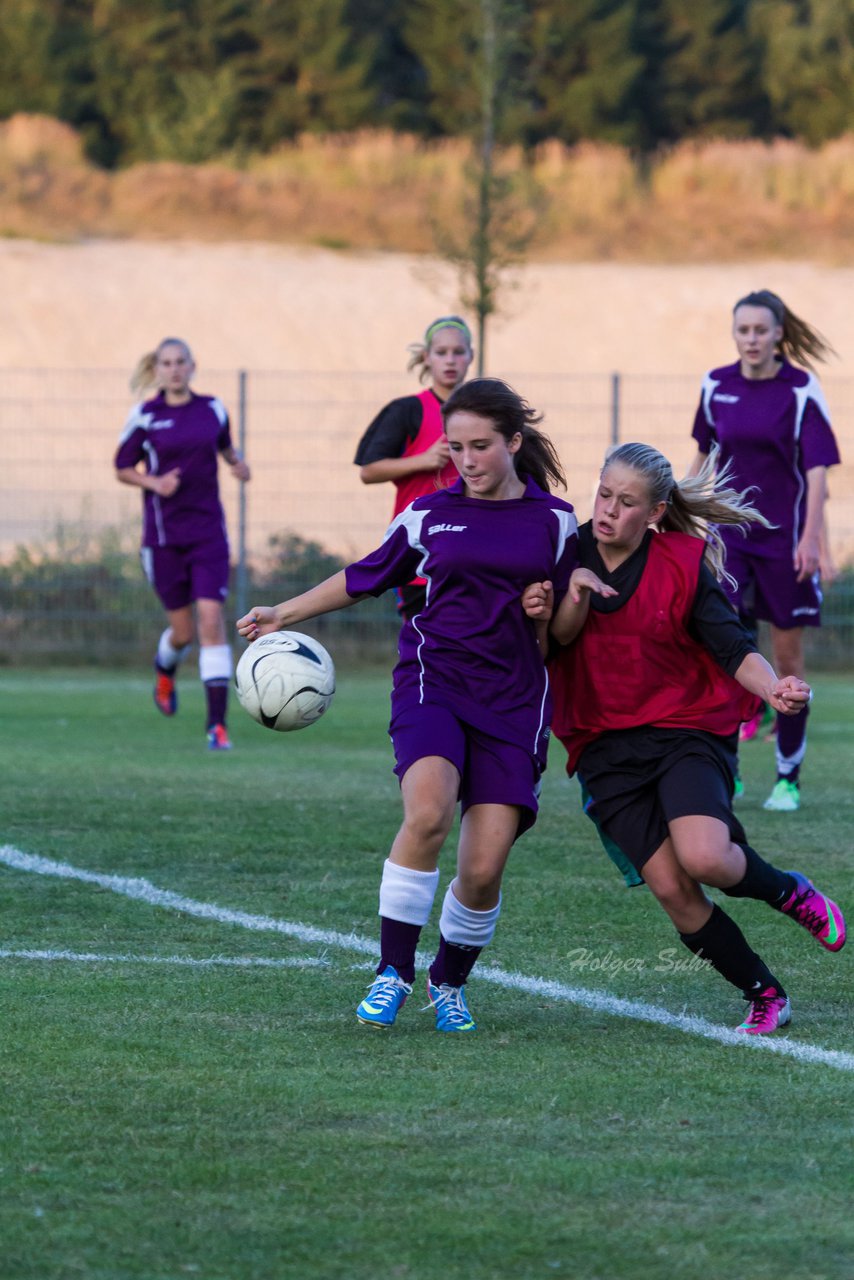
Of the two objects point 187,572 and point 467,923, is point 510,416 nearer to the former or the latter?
point 467,923

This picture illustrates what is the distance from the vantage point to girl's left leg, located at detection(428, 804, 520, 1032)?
4.98m

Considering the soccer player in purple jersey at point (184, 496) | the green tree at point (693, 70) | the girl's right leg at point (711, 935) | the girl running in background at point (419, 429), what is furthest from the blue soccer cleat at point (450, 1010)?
the green tree at point (693, 70)

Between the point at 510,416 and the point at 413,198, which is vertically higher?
the point at 413,198

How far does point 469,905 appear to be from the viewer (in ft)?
16.6

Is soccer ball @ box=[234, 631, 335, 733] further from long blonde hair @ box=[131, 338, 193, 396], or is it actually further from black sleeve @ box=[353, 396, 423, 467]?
long blonde hair @ box=[131, 338, 193, 396]

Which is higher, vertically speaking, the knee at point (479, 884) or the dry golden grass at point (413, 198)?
the dry golden grass at point (413, 198)

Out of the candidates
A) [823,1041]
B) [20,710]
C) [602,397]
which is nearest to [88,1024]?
[823,1041]

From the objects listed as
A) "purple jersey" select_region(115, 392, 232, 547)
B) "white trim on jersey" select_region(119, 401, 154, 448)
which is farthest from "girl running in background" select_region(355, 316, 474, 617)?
"white trim on jersey" select_region(119, 401, 154, 448)

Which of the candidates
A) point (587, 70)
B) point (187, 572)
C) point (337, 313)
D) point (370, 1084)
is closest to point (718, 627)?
point (370, 1084)

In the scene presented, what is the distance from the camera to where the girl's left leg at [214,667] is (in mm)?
11055

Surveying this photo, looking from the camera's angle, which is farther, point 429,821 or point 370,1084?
point 429,821

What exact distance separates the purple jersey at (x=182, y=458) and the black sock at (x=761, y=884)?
6677 mm

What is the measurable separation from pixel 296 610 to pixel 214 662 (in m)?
5.97
